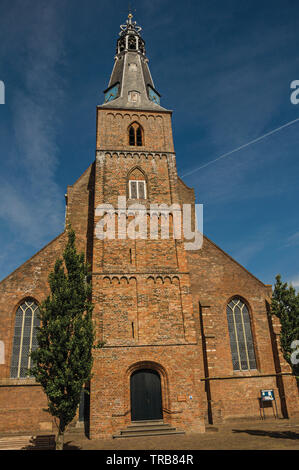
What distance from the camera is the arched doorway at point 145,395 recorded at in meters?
16.9

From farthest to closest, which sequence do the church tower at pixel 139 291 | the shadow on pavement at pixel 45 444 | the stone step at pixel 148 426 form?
the church tower at pixel 139 291 → the stone step at pixel 148 426 → the shadow on pavement at pixel 45 444

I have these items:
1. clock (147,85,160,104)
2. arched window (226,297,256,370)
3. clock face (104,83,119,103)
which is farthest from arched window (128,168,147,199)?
clock face (104,83,119,103)

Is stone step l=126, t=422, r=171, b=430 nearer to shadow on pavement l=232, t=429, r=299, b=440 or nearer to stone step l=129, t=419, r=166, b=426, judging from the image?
stone step l=129, t=419, r=166, b=426

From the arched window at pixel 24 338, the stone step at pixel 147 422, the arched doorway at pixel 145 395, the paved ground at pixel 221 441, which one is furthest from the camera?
the arched window at pixel 24 338

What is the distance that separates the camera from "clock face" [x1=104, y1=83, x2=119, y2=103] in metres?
28.4

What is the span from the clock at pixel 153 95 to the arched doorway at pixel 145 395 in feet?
69.3

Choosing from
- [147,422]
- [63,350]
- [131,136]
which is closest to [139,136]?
[131,136]

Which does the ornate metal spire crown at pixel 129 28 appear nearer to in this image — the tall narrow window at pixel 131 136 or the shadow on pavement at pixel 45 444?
the tall narrow window at pixel 131 136

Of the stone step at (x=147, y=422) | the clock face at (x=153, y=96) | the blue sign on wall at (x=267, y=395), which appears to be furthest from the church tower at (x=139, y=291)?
the blue sign on wall at (x=267, y=395)

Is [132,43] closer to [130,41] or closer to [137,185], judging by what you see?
[130,41]

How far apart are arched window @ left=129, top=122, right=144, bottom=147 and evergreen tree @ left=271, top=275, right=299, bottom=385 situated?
531 inches

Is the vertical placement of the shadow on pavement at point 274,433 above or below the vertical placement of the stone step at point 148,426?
below
